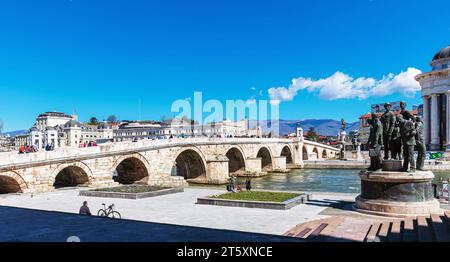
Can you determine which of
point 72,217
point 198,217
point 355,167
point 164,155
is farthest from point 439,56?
point 72,217

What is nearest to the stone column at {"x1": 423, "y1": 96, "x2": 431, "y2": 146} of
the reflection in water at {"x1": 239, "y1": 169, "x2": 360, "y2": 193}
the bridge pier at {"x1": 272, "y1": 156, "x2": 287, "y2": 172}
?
the bridge pier at {"x1": 272, "y1": 156, "x2": 287, "y2": 172}

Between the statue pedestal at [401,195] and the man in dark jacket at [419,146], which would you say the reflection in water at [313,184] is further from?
the statue pedestal at [401,195]

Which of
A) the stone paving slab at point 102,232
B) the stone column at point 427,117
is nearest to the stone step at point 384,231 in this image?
the stone paving slab at point 102,232

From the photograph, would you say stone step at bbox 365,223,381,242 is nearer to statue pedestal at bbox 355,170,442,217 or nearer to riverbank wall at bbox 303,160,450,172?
statue pedestal at bbox 355,170,442,217

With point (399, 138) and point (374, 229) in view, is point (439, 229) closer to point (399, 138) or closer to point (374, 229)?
point (374, 229)

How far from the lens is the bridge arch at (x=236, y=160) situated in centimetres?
4580

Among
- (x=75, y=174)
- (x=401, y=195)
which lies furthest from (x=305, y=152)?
(x=401, y=195)

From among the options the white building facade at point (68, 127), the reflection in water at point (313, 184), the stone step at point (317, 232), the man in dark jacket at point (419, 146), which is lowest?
the reflection in water at point (313, 184)

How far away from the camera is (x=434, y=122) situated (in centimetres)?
6256

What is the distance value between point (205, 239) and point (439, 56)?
70.6 metres

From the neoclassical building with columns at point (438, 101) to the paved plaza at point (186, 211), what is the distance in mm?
53334

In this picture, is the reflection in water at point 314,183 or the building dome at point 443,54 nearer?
the reflection in water at point 314,183

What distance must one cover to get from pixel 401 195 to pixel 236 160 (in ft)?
114
